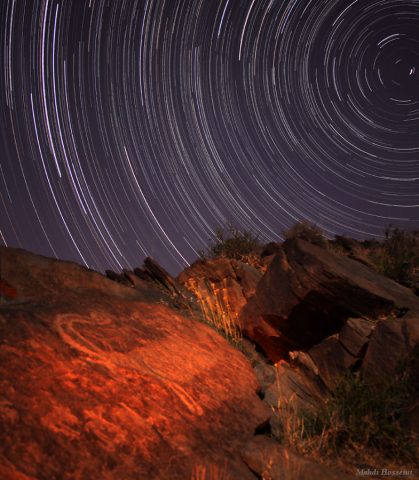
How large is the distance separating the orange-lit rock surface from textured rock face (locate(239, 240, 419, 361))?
1.67 m

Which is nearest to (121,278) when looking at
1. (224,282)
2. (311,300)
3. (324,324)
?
(224,282)

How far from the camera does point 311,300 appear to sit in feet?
18.0

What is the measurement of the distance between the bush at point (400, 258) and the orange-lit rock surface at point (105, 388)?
610 cm

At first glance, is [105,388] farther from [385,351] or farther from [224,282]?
[224,282]

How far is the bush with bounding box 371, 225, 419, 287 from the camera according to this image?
8406mm

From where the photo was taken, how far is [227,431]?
9.93 ft

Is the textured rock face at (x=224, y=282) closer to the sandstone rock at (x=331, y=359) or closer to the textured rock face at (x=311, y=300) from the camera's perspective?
the textured rock face at (x=311, y=300)

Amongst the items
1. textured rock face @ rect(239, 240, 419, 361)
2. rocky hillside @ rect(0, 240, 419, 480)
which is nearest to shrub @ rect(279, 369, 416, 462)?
rocky hillside @ rect(0, 240, 419, 480)

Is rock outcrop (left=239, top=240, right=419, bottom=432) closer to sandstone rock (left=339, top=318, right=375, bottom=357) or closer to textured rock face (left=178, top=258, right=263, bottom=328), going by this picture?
sandstone rock (left=339, top=318, right=375, bottom=357)

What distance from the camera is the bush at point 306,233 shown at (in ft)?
42.2

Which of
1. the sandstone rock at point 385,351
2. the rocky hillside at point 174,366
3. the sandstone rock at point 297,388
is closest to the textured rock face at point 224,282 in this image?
the rocky hillside at point 174,366

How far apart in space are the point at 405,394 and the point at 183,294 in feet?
15.7

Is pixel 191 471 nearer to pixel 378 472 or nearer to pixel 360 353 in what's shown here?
pixel 378 472

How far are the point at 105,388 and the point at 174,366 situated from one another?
0.93m
